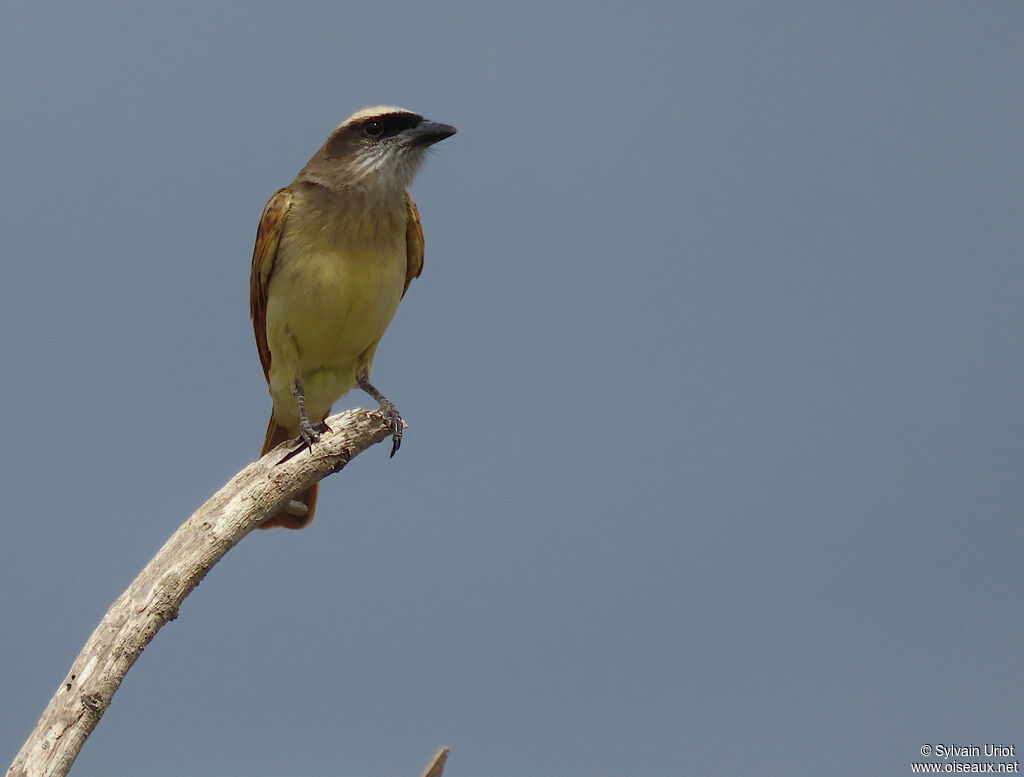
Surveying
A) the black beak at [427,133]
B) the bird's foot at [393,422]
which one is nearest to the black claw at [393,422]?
the bird's foot at [393,422]

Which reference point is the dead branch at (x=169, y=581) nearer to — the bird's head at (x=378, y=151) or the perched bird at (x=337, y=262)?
the perched bird at (x=337, y=262)

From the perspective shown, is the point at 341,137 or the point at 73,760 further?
the point at 341,137

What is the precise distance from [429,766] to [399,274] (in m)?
2.88

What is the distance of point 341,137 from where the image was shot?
680 cm

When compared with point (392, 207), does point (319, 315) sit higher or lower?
lower

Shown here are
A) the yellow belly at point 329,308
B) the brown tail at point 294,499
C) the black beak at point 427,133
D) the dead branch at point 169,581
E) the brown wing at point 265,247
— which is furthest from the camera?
the brown tail at point 294,499

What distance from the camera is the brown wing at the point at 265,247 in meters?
6.57

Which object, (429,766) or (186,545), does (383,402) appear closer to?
(186,545)

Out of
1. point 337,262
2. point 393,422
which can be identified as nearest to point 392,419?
point 393,422

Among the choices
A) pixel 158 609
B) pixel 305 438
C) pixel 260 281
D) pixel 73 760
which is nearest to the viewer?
pixel 73 760

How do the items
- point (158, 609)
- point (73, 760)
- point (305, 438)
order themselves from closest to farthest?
point (73, 760) → point (158, 609) → point (305, 438)

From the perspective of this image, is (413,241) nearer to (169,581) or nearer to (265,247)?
(265,247)

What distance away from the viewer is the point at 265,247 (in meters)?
6.58

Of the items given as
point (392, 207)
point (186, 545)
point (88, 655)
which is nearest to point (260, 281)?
point (392, 207)
